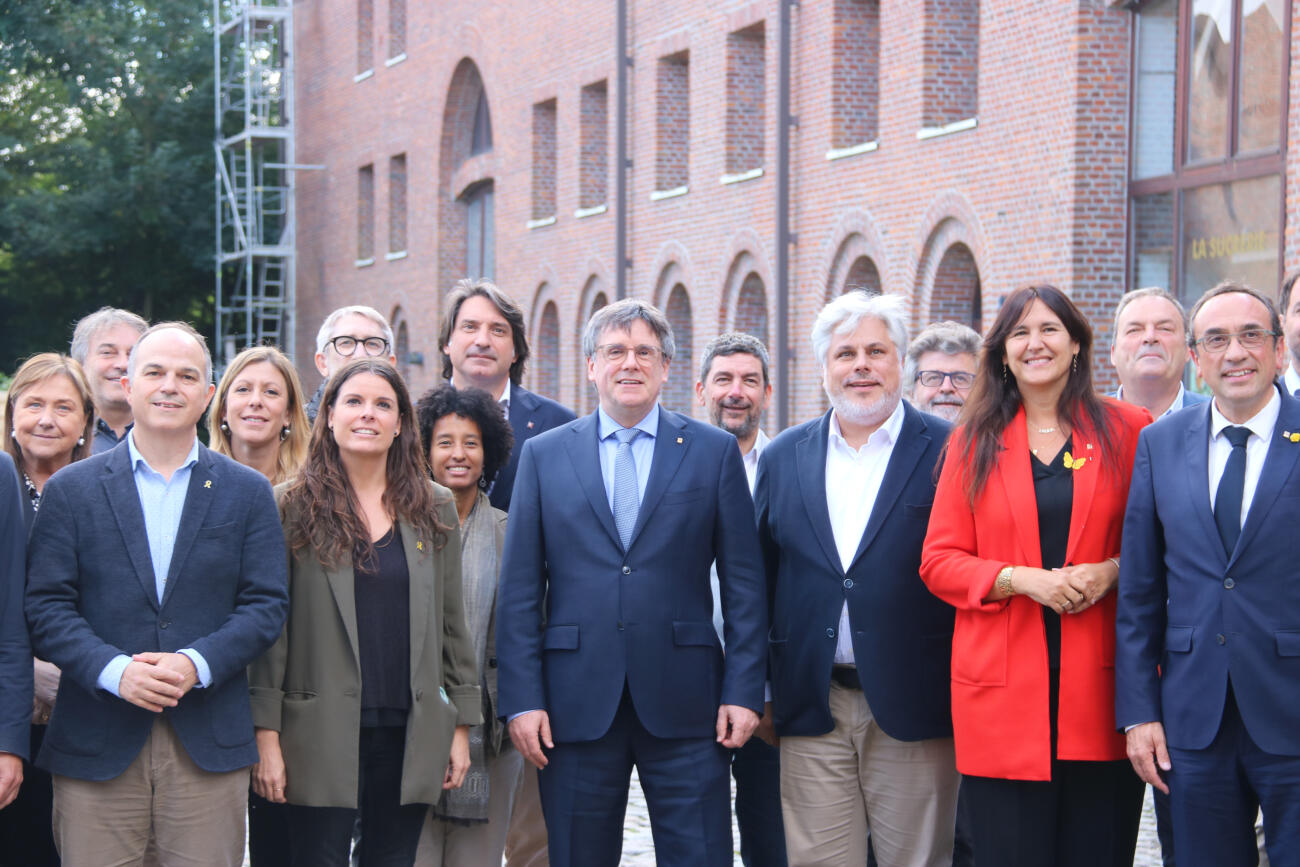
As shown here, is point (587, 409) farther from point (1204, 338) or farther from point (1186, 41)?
point (1204, 338)

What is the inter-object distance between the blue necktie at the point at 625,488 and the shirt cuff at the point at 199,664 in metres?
1.22

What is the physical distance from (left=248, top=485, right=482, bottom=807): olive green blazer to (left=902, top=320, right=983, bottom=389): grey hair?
2.71 m

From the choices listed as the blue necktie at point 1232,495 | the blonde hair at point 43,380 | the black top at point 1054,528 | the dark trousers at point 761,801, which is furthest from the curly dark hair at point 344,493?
the blue necktie at point 1232,495

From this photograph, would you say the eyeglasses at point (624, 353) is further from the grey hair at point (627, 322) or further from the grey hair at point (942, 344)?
the grey hair at point (942, 344)

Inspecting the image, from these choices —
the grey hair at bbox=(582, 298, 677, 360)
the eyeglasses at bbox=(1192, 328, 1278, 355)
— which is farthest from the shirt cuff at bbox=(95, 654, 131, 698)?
the eyeglasses at bbox=(1192, 328, 1278, 355)

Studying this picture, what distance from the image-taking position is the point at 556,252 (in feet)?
79.7

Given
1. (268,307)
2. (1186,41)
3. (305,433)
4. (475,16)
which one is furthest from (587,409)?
(305,433)

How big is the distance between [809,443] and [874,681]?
2.55 feet

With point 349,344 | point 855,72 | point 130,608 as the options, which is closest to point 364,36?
point 855,72

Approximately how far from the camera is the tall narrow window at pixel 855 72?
17.2 m

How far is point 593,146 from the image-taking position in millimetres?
23391

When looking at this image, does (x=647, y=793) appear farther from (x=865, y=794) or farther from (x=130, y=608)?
(x=130, y=608)

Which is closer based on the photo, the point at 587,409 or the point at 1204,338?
the point at 1204,338

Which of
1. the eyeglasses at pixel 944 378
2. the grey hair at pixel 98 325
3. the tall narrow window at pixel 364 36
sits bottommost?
the eyeglasses at pixel 944 378
